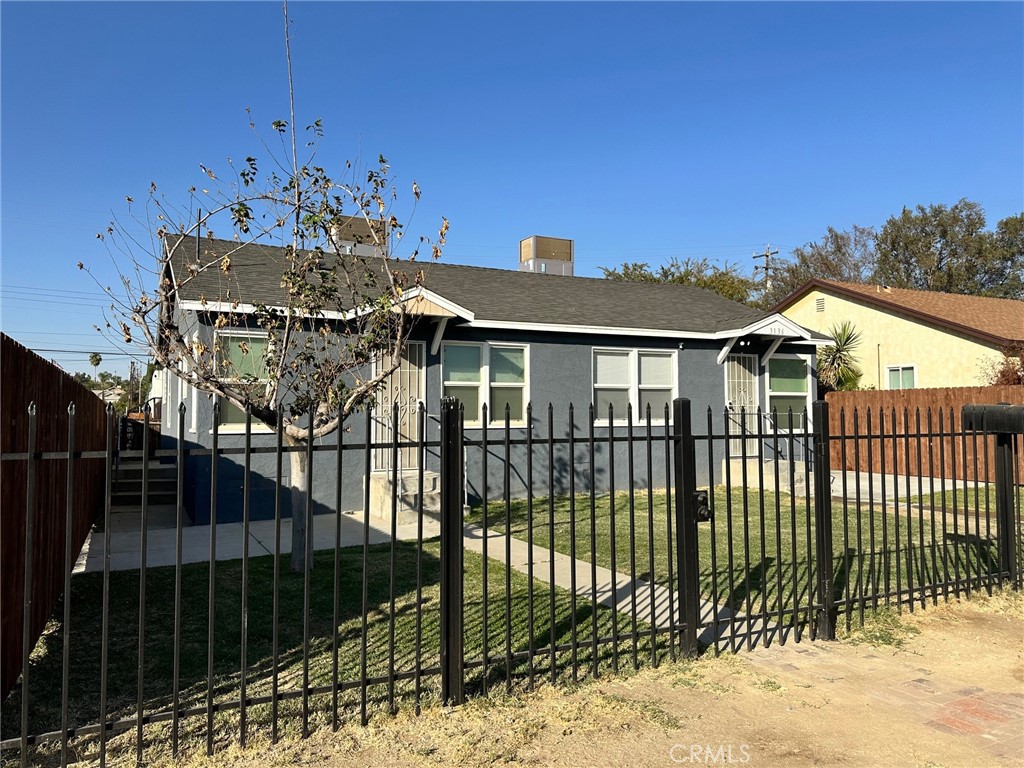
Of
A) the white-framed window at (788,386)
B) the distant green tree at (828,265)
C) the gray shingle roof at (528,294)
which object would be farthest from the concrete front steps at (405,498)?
the distant green tree at (828,265)

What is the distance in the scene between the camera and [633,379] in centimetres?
1527

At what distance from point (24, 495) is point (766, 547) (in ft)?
26.2

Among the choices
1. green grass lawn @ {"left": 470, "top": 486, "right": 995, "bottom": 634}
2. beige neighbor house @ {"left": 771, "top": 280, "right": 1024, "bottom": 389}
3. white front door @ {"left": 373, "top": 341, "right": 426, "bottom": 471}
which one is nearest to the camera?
green grass lawn @ {"left": 470, "top": 486, "right": 995, "bottom": 634}

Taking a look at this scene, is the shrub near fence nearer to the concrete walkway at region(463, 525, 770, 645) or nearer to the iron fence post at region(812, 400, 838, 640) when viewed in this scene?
the concrete walkway at region(463, 525, 770, 645)

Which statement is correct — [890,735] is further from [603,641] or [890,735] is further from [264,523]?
[264,523]

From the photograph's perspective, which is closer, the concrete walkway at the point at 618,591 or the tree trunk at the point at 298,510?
the concrete walkway at the point at 618,591

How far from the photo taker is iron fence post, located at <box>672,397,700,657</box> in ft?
16.6

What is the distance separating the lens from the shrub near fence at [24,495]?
4.20 meters

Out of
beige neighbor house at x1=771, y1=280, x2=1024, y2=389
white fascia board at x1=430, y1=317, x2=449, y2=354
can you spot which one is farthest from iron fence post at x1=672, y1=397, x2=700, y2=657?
beige neighbor house at x1=771, y1=280, x2=1024, y2=389

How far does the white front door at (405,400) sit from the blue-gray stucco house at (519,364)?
3 cm

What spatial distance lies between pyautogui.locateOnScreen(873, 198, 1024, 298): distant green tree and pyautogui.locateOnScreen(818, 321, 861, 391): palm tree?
22.9 metres

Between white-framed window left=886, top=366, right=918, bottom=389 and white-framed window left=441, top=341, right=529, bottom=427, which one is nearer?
white-framed window left=441, top=341, right=529, bottom=427

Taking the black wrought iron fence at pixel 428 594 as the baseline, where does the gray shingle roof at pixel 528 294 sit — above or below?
above

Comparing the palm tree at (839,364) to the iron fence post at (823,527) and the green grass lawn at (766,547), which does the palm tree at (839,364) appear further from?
the iron fence post at (823,527)
